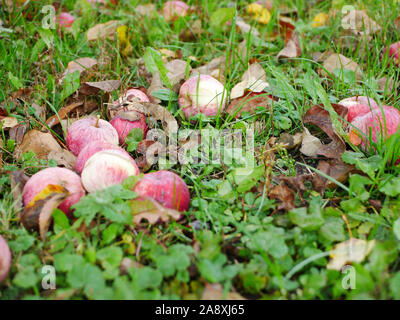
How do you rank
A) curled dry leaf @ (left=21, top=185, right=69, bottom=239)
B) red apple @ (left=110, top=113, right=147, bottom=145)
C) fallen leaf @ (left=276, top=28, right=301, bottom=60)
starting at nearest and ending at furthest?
curled dry leaf @ (left=21, top=185, right=69, bottom=239) → red apple @ (left=110, top=113, right=147, bottom=145) → fallen leaf @ (left=276, top=28, right=301, bottom=60)

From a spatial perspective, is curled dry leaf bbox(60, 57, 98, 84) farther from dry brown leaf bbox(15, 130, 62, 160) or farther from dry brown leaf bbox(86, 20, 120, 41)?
dry brown leaf bbox(15, 130, 62, 160)

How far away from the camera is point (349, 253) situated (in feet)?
4.78

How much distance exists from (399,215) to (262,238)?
57cm

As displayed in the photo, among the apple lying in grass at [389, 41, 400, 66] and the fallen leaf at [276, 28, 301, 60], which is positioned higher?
the fallen leaf at [276, 28, 301, 60]

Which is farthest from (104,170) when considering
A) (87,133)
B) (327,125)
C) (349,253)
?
(327,125)

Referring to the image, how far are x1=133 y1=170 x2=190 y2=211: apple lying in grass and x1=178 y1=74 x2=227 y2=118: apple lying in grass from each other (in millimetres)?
672

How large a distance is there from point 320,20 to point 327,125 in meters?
1.57

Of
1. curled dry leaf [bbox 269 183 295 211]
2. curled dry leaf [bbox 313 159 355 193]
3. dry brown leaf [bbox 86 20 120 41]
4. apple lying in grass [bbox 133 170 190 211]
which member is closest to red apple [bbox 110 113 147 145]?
apple lying in grass [bbox 133 170 190 211]

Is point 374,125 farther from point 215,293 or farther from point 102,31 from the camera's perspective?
point 102,31

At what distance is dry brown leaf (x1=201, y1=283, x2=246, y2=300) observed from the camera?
1.38 metres

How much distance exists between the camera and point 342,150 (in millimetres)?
2002

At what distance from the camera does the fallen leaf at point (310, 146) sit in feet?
6.77

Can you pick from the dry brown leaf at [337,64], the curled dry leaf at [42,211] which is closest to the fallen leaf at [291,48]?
the dry brown leaf at [337,64]

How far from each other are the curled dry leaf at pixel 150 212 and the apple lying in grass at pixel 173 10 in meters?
2.15
